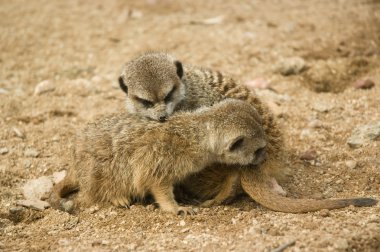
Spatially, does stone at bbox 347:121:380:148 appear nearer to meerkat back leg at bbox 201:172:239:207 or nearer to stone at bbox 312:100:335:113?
stone at bbox 312:100:335:113

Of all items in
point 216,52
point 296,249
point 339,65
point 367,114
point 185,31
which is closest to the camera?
point 296,249

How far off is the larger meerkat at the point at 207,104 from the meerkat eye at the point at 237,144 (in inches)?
→ 7.6

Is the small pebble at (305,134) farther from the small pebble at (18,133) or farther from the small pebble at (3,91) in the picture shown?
the small pebble at (3,91)

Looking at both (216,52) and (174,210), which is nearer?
(174,210)

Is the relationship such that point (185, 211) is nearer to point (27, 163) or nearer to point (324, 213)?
point (324, 213)

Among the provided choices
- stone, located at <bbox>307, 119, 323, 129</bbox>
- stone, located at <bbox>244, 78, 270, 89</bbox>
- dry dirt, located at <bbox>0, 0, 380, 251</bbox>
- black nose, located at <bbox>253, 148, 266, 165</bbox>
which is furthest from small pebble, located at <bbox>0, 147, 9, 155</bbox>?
stone, located at <bbox>307, 119, 323, 129</bbox>

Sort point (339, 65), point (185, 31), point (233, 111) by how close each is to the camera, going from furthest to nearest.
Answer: point (185, 31)
point (339, 65)
point (233, 111)

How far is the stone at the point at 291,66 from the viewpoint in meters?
4.93

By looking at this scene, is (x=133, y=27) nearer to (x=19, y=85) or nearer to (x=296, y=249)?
(x=19, y=85)

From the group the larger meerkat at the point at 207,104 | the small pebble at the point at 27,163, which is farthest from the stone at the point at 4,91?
the larger meerkat at the point at 207,104

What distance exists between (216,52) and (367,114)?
1848 millimetres

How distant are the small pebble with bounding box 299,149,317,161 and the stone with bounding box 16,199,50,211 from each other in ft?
5.99

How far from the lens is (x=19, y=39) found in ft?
19.5

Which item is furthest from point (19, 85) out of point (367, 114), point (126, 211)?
point (367, 114)
